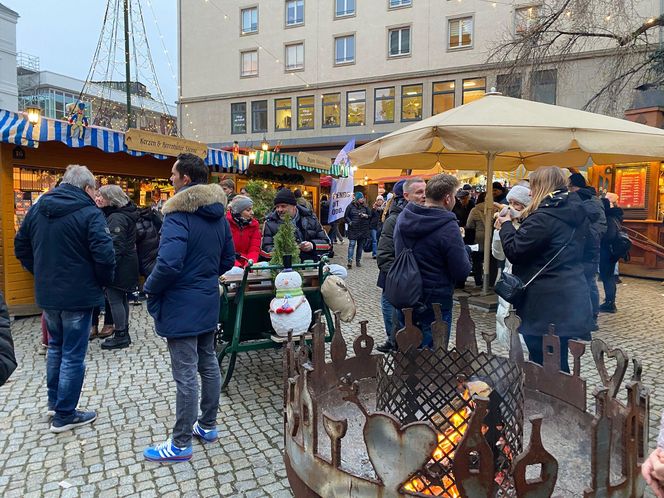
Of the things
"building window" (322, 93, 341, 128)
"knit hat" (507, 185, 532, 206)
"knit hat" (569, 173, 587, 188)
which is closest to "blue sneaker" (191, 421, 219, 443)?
"knit hat" (507, 185, 532, 206)

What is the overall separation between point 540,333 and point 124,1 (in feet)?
32.7

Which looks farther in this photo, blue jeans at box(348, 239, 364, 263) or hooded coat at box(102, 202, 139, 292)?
blue jeans at box(348, 239, 364, 263)

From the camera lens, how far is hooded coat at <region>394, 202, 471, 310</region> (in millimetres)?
3504

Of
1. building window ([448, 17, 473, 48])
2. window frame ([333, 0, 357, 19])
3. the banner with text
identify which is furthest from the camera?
window frame ([333, 0, 357, 19])

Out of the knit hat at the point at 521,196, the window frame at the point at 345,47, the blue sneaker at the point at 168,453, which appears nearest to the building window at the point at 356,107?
the window frame at the point at 345,47

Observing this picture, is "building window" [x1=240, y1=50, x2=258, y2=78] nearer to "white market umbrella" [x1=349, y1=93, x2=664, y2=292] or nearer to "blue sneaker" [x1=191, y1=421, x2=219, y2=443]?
"white market umbrella" [x1=349, y1=93, x2=664, y2=292]

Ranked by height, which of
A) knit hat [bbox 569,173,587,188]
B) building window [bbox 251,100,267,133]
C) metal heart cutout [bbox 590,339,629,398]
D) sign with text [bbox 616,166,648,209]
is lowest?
metal heart cutout [bbox 590,339,629,398]

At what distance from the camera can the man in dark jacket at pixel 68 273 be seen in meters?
3.32

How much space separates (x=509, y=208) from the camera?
144 inches

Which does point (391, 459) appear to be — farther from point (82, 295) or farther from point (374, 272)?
point (374, 272)

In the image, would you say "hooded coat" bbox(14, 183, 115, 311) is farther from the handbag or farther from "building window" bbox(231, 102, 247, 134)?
"building window" bbox(231, 102, 247, 134)

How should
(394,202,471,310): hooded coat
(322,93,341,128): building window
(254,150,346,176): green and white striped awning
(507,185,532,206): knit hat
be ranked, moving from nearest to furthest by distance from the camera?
(394,202,471,310): hooded coat, (507,185,532,206): knit hat, (254,150,346,176): green and white striped awning, (322,93,341,128): building window

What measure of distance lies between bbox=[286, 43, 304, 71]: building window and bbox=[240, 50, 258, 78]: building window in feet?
6.98

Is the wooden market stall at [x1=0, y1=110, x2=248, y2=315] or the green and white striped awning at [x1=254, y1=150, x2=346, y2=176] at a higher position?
the green and white striped awning at [x1=254, y1=150, x2=346, y2=176]
